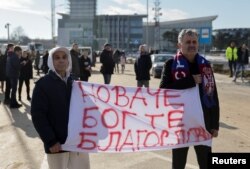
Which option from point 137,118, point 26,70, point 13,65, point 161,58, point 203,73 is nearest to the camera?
point 203,73

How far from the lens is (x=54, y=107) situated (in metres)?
4.33

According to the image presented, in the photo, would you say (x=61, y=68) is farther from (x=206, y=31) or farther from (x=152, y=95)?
(x=206, y=31)

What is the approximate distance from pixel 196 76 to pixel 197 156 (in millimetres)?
901

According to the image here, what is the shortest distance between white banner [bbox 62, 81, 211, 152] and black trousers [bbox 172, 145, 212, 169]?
67mm

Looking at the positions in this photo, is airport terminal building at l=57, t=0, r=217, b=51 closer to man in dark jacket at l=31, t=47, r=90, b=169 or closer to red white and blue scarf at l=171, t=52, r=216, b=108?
red white and blue scarf at l=171, t=52, r=216, b=108

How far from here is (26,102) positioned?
14945 millimetres

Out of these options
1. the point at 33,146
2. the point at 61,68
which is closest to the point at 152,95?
the point at 61,68

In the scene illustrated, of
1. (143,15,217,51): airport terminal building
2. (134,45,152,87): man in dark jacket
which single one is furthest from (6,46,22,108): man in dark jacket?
(143,15,217,51): airport terminal building

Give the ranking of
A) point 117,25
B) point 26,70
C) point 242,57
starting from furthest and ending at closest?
point 117,25 → point 242,57 → point 26,70

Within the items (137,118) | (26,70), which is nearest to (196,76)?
(137,118)

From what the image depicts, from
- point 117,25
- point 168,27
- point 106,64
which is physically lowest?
point 106,64

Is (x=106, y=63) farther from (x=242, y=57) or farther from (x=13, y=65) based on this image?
(x=242, y=57)

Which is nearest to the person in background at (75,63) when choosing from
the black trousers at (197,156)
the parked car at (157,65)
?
the black trousers at (197,156)

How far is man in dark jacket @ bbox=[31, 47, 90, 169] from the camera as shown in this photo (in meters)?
4.26
